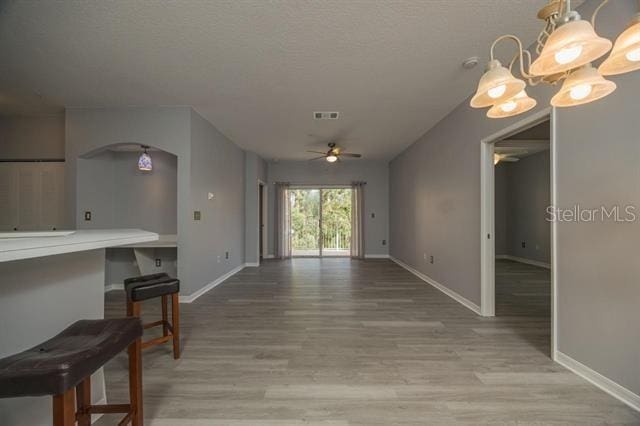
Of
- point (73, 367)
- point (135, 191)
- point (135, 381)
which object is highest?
point (135, 191)

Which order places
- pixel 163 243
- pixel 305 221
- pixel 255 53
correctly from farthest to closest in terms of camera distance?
pixel 305 221 → pixel 163 243 → pixel 255 53

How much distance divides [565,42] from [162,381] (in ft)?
9.49

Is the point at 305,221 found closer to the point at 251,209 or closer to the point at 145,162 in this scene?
the point at 251,209

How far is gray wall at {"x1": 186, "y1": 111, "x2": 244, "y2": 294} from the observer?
12.0ft

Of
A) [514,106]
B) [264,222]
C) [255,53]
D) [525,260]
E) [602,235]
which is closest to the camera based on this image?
[514,106]

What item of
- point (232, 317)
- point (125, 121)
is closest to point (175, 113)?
point (125, 121)

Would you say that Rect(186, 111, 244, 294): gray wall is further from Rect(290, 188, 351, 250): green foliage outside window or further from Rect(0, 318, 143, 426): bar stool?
Rect(0, 318, 143, 426): bar stool

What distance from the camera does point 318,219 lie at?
7547 mm

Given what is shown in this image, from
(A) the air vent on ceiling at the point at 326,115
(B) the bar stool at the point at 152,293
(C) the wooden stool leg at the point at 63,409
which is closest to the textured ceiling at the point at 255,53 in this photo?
(A) the air vent on ceiling at the point at 326,115

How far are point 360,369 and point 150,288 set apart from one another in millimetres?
1762

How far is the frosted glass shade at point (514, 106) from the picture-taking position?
129cm

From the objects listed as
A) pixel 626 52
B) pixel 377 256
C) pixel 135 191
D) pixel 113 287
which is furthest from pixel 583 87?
pixel 377 256

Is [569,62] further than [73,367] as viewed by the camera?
Yes

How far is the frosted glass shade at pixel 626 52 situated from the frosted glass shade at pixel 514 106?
0.26 m
